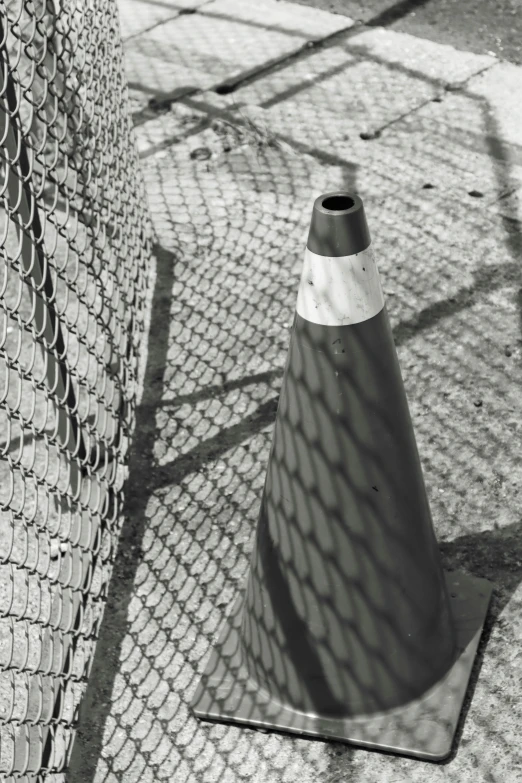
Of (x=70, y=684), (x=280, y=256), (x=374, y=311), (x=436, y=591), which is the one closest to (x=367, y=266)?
(x=374, y=311)

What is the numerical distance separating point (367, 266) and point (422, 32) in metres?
5.06

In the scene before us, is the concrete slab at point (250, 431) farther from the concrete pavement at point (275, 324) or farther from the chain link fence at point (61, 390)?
the chain link fence at point (61, 390)

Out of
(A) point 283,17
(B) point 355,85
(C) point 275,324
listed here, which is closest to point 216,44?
(A) point 283,17

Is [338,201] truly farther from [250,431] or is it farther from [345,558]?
[250,431]

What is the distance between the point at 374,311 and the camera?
2.38 metres

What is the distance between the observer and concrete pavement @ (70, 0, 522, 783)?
2801mm

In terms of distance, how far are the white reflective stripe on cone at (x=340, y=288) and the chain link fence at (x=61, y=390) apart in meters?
0.81

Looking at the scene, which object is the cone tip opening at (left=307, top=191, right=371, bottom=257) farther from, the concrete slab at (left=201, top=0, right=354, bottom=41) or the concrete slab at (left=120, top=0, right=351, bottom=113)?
the concrete slab at (left=201, top=0, right=354, bottom=41)

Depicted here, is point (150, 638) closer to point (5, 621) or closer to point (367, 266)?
point (5, 621)

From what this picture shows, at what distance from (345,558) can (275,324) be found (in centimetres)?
196

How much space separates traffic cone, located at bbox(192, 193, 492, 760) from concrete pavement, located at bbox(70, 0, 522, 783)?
3.7 inches

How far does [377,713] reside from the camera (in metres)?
2.67

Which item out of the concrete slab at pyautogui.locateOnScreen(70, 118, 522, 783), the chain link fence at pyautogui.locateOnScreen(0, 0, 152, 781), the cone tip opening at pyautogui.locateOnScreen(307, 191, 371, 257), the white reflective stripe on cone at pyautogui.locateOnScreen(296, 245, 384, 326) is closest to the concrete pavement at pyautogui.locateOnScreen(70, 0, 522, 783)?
the concrete slab at pyautogui.locateOnScreen(70, 118, 522, 783)

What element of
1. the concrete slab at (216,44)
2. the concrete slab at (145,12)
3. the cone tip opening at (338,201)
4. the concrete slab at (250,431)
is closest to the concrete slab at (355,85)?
the concrete slab at (216,44)
